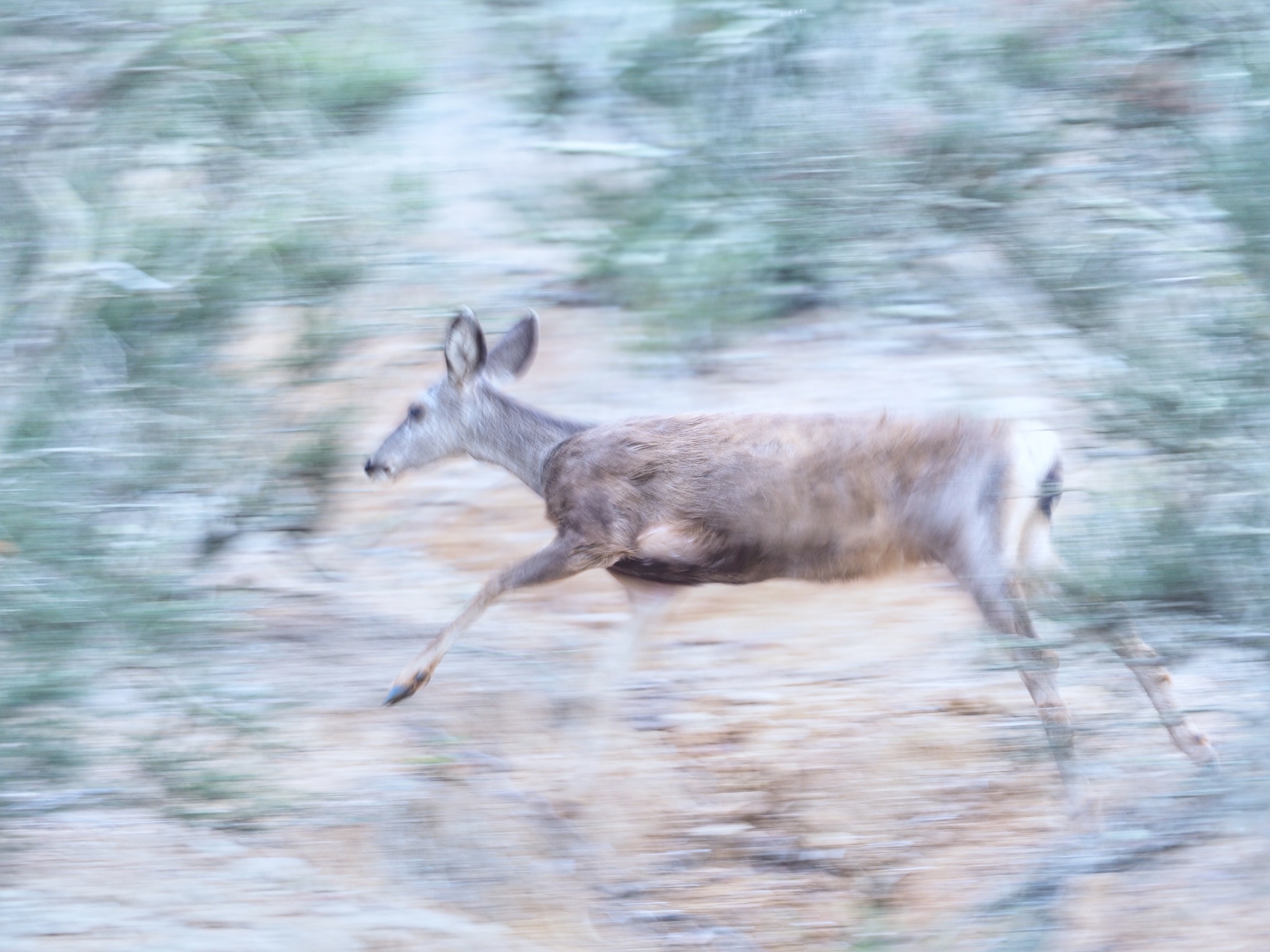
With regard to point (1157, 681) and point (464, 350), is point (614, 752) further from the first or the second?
point (1157, 681)

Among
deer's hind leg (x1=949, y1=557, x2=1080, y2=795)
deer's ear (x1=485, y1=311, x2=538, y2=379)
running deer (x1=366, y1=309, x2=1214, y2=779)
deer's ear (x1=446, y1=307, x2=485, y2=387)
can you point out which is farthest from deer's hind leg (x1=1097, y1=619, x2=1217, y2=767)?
deer's ear (x1=485, y1=311, x2=538, y2=379)

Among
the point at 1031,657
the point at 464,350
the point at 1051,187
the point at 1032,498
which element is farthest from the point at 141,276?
the point at 1032,498

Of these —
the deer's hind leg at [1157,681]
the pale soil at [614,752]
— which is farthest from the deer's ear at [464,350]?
the deer's hind leg at [1157,681]

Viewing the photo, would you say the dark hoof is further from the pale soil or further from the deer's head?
the deer's head

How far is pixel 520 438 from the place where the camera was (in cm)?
642

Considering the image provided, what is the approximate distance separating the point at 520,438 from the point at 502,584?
0.97 metres

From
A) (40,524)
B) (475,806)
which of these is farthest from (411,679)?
(40,524)

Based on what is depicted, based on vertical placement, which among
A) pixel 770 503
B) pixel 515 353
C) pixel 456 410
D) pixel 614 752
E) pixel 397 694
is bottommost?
pixel 614 752

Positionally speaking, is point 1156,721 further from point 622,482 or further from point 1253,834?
point 622,482

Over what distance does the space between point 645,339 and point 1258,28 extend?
1.68 m

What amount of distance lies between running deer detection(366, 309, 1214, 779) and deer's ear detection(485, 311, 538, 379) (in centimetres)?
10

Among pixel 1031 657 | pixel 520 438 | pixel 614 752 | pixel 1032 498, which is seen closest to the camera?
Result: pixel 1031 657

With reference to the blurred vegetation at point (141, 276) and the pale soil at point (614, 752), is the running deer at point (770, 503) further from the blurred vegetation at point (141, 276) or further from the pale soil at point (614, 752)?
the blurred vegetation at point (141, 276)

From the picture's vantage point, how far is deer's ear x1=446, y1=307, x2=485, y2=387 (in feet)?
19.8
